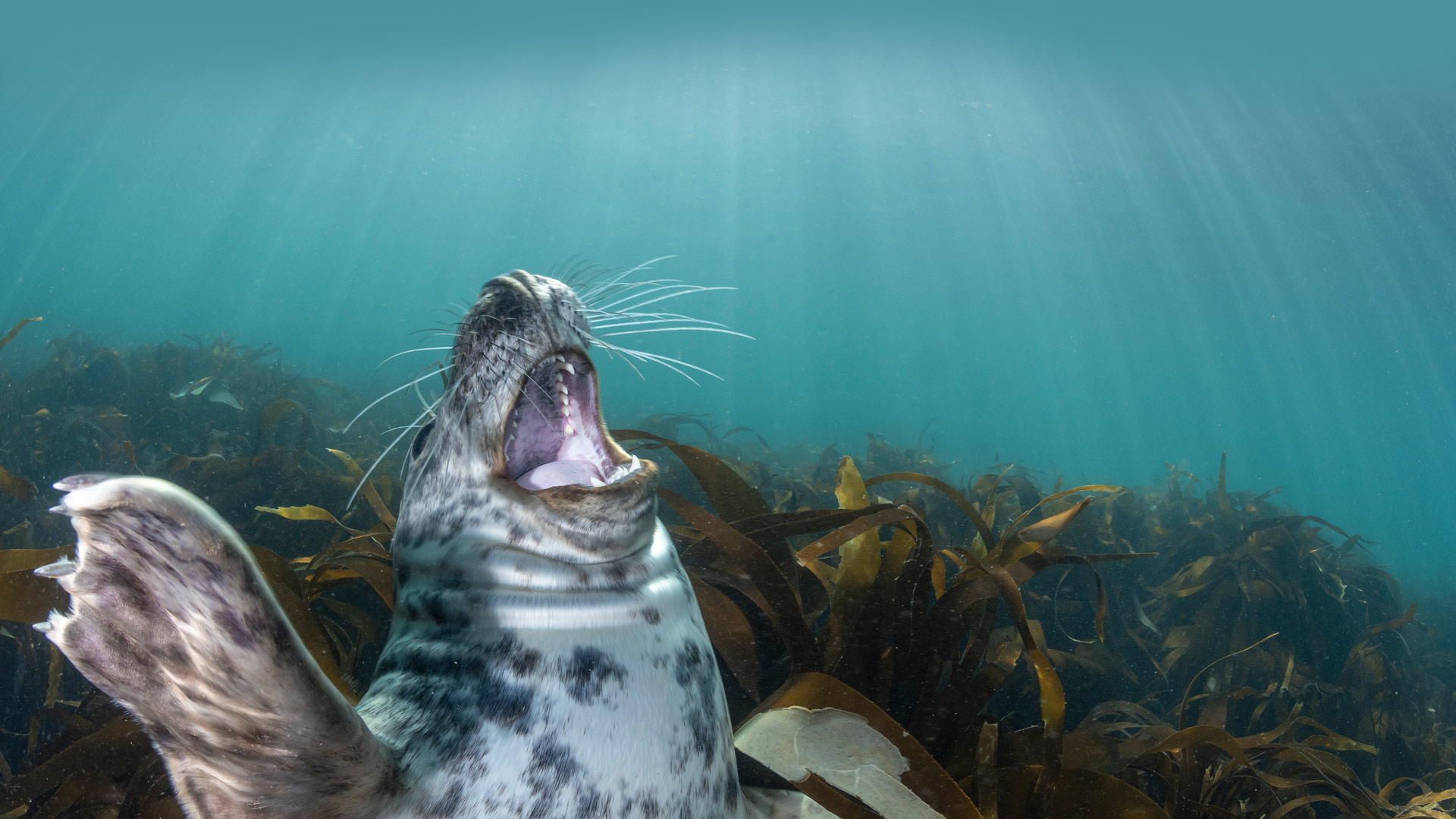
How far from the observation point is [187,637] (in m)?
0.60

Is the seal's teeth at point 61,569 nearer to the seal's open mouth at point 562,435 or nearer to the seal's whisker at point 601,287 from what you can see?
the seal's open mouth at point 562,435

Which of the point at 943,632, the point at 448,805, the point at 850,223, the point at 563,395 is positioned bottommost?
the point at 943,632

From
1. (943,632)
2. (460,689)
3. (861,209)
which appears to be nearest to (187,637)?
(460,689)

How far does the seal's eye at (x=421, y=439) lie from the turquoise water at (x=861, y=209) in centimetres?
1650

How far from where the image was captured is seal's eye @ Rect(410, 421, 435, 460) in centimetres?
129

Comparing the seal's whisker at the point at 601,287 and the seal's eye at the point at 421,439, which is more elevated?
the seal's whisker at the point at 601,287

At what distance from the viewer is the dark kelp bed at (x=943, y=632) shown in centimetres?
162

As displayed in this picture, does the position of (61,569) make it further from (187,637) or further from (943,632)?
(943,632)

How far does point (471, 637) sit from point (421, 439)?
50 centimetres

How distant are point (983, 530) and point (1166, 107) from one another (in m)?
57.9

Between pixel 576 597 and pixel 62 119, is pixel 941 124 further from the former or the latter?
pixel 62 119

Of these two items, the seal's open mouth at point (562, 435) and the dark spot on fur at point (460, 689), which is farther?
the seal's open mouth at point (562, 435)

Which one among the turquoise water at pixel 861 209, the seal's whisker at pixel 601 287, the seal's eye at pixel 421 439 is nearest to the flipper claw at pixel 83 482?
the seal's eye at pixel 421 439

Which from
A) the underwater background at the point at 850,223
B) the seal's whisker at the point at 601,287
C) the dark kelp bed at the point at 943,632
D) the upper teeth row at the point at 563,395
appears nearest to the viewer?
the upper teeth row at the point at 563,395
